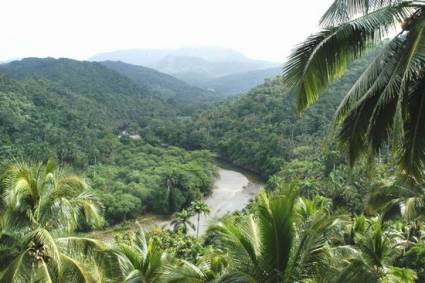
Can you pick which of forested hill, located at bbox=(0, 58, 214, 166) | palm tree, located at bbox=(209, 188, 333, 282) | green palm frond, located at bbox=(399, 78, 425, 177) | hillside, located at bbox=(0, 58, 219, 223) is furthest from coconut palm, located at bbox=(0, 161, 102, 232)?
forested hill, located at bbox=(0, 58, 214, 166)

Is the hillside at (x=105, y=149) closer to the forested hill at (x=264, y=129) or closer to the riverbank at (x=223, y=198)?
the riverbank at (x=223, y=198)

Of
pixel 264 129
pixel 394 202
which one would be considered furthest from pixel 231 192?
pixel 394 202

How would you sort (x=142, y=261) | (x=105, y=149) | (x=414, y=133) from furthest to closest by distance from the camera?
1. (x=105, y=149)
2. (x=142, y=261)
3. (x=414, y=133)

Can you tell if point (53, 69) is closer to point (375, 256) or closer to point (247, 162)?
point (247, 162)

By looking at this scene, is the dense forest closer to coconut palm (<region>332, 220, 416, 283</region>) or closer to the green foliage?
coconut palm (<region>332, 220, 416, 283</region>)

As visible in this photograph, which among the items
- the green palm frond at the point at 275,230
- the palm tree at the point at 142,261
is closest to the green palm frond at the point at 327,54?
the green palm frond at the point at 275,230

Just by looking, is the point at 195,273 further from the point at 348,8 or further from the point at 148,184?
the point at 148,184
